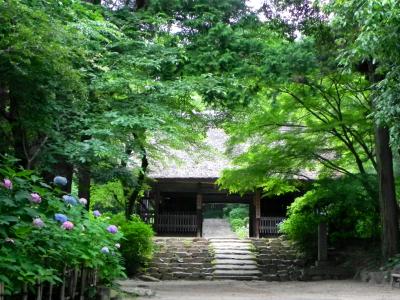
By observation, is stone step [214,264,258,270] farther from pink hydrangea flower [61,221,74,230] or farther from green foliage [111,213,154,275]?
pink hydrangea flower [61,221,74,230]

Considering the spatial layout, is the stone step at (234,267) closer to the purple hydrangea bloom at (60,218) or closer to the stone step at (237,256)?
the stone step at (237,256)

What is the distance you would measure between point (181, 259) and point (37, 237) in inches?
560

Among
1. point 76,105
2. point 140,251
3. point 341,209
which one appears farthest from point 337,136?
point 76,105

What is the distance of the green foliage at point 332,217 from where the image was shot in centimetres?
1538

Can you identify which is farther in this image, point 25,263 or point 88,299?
point 88,299

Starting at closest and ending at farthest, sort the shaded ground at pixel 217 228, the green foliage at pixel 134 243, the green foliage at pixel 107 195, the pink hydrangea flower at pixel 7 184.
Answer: the pink hydrangea flower at pixel 7 184
the green foliage at pixel 134 243
the green foliage at pixel 107 195
the shaded ground at pixel 217 228

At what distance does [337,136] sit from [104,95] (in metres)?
8.16

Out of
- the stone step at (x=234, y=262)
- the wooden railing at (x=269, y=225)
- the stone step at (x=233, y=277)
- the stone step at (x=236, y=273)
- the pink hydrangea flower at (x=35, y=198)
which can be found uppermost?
the wooden railing at (x=269, y=225)

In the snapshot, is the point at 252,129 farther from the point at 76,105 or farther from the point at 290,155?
the point at 76,105

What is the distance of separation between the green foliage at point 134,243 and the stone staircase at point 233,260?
2.67m

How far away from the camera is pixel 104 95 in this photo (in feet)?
29.9

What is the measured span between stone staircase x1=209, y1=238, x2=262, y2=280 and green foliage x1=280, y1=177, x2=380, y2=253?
1919mm

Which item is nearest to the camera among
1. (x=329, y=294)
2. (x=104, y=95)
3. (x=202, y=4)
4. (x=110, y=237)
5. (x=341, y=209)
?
(x=110, y=237)

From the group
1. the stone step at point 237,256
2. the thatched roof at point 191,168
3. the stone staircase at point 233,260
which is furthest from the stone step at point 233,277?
the thatched roof at point 191,168
